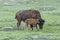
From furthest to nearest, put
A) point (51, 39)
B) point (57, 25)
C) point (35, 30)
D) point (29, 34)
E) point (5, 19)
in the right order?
point (5, 19)
point (57, 25)
point (35, 30)
point (29, 34)
point (51, 39)

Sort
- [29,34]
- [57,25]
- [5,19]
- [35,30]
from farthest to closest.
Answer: [5,19], [57,25], [35,30], [29,34]

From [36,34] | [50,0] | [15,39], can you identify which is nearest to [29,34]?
[36,34]

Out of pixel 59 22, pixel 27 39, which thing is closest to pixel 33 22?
pixel 27 39

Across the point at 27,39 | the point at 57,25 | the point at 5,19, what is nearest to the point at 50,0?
the point at 5,19

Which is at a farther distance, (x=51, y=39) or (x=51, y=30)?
(x=51, y=30)

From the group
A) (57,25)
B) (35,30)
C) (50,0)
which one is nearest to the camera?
(35,30)

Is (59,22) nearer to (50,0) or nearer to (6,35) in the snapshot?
(6,35)

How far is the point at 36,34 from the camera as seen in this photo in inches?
721

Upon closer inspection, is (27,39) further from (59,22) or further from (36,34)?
(59,22)

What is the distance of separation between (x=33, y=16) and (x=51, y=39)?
3851mm

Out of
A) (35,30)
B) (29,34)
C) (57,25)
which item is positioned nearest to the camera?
(29,34)

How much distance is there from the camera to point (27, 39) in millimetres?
17016

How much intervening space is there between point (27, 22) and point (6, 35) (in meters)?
2.17

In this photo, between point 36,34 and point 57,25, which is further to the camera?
point 57,25
